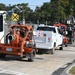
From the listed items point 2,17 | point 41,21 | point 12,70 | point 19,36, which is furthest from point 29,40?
point 41,21

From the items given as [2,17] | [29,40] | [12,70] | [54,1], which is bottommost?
[12,70]

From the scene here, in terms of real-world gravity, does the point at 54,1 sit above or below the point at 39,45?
above

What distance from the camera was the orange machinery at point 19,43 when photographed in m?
16.1

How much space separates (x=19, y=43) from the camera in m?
16.4

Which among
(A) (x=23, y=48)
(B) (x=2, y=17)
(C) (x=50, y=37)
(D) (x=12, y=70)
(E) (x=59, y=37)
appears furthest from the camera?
(E) (x=59, y=37)

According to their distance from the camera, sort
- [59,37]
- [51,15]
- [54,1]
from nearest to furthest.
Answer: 1. [59,37]
2. [54,1]
3. [51,15]

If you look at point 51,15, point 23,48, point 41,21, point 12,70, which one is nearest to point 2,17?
point 23,48

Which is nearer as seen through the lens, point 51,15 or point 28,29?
point 28,29

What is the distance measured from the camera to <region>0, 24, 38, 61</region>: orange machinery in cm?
1614

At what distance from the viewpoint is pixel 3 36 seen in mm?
17188

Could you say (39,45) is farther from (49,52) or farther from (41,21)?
(41,21)

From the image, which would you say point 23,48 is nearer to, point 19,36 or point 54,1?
point 19,36

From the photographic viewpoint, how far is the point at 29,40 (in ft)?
55.5

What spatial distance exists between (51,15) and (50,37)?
55712 millimetres
